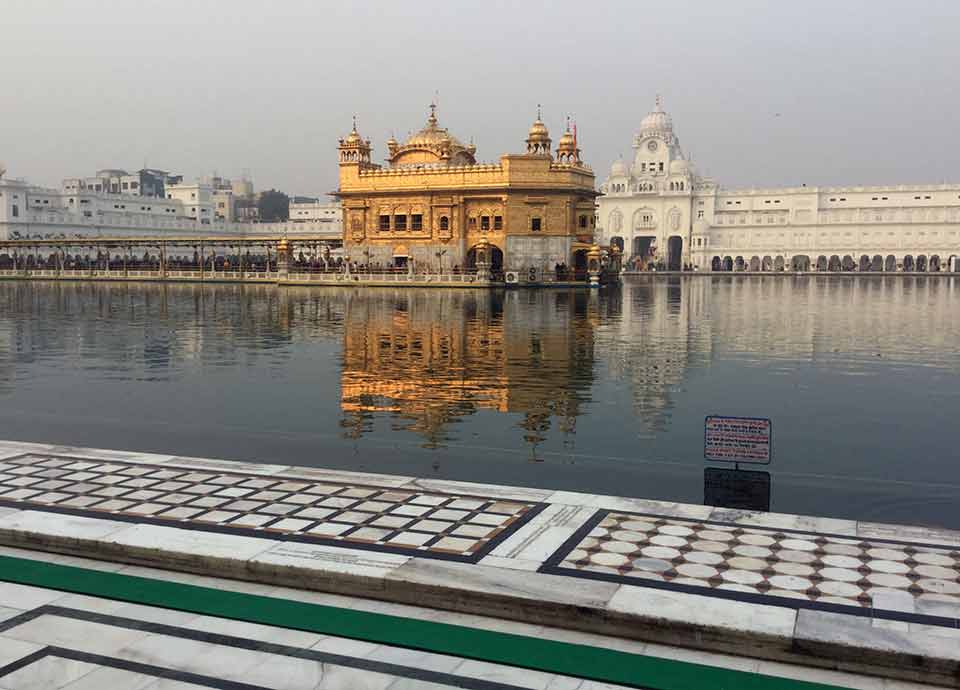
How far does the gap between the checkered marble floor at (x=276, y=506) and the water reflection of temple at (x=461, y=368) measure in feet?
9.11

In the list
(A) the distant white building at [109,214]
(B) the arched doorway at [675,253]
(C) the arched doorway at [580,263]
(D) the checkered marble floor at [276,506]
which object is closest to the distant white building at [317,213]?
(A) the distant white building at [109,214]

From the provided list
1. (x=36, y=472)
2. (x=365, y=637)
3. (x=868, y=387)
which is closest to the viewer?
(x=365, y=637)

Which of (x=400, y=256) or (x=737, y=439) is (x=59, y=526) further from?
(x=400, y=256)

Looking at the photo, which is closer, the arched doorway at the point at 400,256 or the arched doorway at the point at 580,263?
the arched doorway at the point at 580,263

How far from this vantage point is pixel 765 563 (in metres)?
6.12

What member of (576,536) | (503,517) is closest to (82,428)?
(503,517)

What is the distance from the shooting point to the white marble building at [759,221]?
11306cm

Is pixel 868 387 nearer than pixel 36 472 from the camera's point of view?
No

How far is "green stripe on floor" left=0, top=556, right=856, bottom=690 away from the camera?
15.4 ft

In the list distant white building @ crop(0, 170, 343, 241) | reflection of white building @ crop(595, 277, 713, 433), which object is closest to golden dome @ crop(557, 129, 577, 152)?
reflection of white building @ crop(595, 277, 713, 433)

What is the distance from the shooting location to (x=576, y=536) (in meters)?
6.64

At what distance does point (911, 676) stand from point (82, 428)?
10.0 m

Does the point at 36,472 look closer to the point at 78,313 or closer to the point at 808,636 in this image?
the point at 808,636

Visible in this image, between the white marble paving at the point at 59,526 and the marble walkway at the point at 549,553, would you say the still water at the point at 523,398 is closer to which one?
the marble walkway at the point at 549,553
